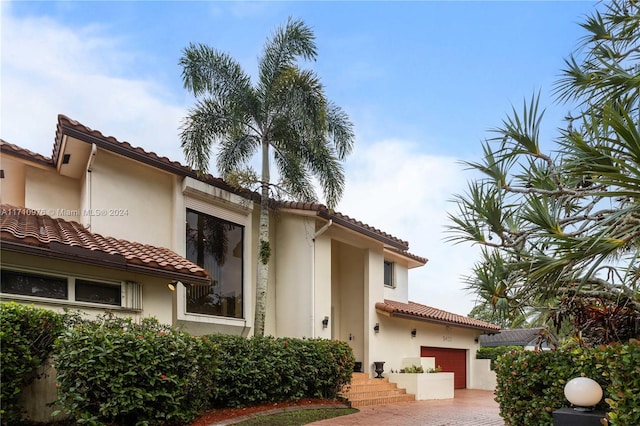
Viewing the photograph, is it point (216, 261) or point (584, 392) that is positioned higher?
point (216, 261)

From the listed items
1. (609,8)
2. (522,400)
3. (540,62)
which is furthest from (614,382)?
(609,8)

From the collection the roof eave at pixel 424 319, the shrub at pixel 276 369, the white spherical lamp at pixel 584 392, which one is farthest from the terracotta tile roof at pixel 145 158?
the white spherical lamp at pixel 584 392

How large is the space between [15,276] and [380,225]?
13.3m

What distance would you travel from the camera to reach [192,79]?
14.9 m

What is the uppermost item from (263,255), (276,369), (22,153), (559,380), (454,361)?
(22,153)

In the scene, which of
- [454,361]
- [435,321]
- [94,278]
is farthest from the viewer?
[454,361]

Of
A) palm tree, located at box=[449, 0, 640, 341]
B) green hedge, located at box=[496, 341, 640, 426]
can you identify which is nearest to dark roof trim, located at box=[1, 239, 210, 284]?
palm tree, located at box=[449, 0, 640, 341]

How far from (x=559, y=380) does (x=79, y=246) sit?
9018 mm

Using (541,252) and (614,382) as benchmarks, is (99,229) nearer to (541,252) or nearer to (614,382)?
(541,252)

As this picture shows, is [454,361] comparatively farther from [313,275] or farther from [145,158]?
[145,158]

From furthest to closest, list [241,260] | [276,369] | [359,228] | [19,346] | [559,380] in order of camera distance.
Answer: [359,228] < [241,260] < [276,369] < [559,380] < [19,346]

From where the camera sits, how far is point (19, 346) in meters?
8.23

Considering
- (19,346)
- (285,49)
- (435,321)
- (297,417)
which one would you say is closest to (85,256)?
(19,346)

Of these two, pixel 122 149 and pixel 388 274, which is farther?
pixel 388 274
